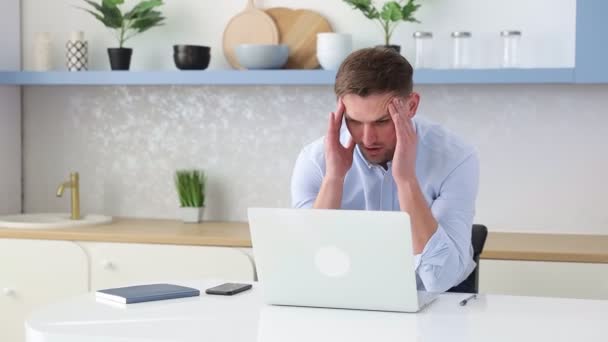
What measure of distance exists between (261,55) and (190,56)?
1.07ft

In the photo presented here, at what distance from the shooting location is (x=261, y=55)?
408 centimetres

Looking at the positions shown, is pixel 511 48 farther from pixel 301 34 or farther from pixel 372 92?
pixel 372 92

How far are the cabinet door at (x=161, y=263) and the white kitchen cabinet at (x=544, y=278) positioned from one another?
36.3 inches

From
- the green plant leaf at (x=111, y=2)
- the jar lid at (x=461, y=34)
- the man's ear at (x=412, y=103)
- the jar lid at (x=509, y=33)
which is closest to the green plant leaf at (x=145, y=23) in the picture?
the green plant leaf at (x=111, y=2)

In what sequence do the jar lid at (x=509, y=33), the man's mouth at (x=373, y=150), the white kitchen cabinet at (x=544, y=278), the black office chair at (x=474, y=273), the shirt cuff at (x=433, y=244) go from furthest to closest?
the jar lid at (x=509, y=33) < the white kitchen cabinet at (x=544, y=278) < the black office chair at (x=474, y=273) < the man's mouth at (x=373, y=150) < the shirt cuff at (x=433, y=244)

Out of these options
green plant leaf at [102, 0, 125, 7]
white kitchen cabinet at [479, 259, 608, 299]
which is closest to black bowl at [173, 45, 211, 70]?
green plant leaf at [102, 0, 125, 7]

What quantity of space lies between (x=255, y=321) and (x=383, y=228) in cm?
36

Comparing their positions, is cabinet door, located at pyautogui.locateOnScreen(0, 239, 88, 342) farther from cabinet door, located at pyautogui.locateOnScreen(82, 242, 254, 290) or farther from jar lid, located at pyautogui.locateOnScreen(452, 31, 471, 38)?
jar lid, located at pyautogui.locateOnScreen(452, 31, 471, 38)

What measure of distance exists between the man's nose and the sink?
1834mm

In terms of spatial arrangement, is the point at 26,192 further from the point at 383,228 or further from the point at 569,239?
the point at 383,228

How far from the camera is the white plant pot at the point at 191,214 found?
171 inches

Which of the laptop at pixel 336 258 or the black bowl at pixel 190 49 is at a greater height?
the black bowl at pixel 190 49

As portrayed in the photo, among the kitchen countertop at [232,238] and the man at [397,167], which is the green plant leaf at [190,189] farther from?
the man at [397,167]

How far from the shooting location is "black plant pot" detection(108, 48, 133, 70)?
4.29 meters
